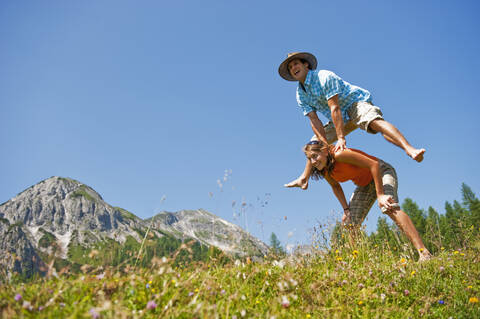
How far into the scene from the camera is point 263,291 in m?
2.85

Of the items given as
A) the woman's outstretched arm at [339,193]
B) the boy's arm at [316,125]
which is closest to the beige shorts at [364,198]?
the woman's outstretched arm at [339,193]

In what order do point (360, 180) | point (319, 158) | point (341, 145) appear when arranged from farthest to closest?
1. point (360, 180)
2. point (319, 158)
3. point (341, 145)

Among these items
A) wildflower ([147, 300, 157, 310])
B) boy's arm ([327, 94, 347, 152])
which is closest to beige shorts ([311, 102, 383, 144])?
boy's arm ([327, 94, 347, 152])

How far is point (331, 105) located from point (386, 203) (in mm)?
1769

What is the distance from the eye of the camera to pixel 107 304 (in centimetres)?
181

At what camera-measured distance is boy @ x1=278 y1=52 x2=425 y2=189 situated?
4652 mm

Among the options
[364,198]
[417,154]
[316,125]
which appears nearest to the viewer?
[417,154]

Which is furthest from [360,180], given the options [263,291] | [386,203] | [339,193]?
[263,291]

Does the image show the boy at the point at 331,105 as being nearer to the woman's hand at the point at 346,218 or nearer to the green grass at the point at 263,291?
the woman's hand at the point at 346,218

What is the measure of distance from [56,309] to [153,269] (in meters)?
0.97

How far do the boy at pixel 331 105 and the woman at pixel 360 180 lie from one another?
22cm

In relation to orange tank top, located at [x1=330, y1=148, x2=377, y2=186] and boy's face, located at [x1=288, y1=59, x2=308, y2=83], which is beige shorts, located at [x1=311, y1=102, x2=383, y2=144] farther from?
boy's face, located at [x1=288, y1=59, x2=308, y2=83]

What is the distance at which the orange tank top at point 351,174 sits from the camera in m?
4.79

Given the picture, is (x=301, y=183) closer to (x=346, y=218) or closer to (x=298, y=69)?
(x=346, y=218)
